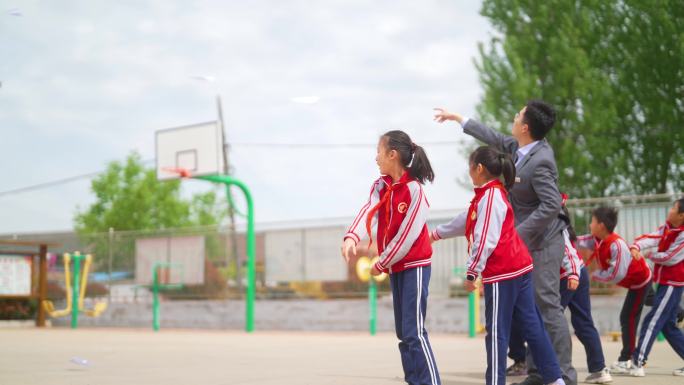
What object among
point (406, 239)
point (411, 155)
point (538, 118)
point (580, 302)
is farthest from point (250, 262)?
point (406, 239)

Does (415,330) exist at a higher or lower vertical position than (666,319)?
higher

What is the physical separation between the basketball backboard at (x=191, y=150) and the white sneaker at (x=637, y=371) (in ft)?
46.9

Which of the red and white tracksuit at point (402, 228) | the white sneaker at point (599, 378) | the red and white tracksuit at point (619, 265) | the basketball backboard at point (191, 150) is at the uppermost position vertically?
the basketball backboard at point (191, 150)

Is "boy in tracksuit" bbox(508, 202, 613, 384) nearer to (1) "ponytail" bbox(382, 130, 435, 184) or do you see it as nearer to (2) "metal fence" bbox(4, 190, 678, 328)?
(1) "ponytail" bbox(382, 130, 435, 184)

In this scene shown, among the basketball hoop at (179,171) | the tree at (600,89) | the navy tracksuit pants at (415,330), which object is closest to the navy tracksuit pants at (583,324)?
the navy tracksuit pants at (415,330)

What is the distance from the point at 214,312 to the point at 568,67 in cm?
1228

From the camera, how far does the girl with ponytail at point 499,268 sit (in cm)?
470

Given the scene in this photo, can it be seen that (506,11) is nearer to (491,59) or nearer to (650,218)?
(491,59)

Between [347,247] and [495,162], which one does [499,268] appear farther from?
[347,247]

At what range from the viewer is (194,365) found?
316 inches

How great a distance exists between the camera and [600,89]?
78.7 ft

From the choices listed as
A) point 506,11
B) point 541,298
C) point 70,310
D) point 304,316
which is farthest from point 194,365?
point 506,11

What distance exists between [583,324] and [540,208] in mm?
1505

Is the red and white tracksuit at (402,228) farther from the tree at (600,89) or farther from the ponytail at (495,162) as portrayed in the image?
the tree at (600,89)
